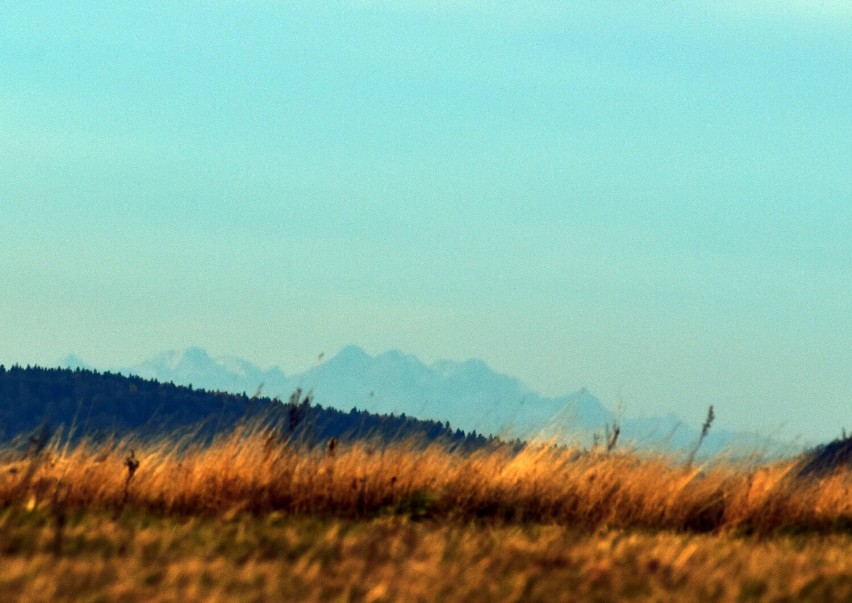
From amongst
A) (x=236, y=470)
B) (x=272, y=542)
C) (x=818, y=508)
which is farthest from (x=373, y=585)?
(x=818, y=508)

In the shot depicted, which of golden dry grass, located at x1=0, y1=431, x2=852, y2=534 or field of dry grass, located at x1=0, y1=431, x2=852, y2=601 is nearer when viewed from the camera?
field of dry grass, located at x1=0, y1=431, x2=852, y2=601

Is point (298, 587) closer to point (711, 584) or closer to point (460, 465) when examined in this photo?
point (711, 584)

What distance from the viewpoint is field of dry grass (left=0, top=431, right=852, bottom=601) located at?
6.78 meters

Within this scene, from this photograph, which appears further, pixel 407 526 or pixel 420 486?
pixel 420 486

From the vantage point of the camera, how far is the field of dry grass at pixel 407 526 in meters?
6.78

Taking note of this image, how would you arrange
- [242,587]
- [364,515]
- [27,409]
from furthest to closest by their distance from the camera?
[27,409] < [364,515] < [242,587]

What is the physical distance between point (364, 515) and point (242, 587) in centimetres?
369

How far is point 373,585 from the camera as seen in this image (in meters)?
6.68

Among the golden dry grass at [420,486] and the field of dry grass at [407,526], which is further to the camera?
the golden dry grass at [420,486]

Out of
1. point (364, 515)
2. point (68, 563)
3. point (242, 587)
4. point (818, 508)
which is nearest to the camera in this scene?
point (242, 587)

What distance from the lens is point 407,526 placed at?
952cm

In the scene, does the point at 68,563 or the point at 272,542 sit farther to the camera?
the point at 272,542

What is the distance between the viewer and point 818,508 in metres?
12.0

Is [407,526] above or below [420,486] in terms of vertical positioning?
below
